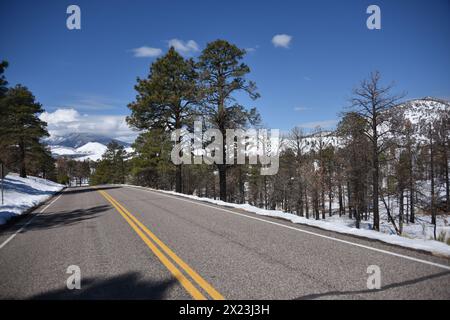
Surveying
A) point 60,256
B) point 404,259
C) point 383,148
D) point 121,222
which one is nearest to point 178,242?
point 60,256

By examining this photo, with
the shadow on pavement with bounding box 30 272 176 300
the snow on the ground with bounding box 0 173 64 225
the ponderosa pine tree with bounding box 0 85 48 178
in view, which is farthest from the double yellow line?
the ponderosa pine tree with bounding box 0 85 48 178

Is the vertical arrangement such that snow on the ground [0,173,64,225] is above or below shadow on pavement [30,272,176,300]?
below

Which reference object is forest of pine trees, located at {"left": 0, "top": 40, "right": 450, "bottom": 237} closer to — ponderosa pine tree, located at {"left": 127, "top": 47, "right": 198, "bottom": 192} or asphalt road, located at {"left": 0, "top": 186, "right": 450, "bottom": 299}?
ponderosa pine tree, located at {"left": 127, "top": 47, "right": 198, "bottom": 192}

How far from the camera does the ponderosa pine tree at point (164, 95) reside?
2323cm

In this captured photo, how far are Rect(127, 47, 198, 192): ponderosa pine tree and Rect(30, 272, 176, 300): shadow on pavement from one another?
19.1 meters

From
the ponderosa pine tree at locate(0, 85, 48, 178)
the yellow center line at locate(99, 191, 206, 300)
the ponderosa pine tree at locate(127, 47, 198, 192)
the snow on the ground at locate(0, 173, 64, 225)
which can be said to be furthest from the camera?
the ponderosa pine tree at locate(0, 85, 48, 178)

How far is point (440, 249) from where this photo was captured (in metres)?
4.89

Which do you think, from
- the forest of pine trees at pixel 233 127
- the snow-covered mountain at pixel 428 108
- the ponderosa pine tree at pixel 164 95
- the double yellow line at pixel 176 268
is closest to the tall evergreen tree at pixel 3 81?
the forest of pine trees at pixel 233 127

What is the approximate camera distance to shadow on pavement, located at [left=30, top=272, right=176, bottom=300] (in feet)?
12.5

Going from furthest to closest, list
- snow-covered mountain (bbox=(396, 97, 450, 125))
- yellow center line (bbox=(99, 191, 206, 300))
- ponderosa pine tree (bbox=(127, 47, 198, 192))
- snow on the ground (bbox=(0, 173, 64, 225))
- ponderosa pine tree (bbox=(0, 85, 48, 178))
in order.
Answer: ponderosa pine tree (bbox=(0, 85, 48, 178)), ponderosa pine tree (bbox=(127, 47, 198, 192)), snow-covered mountain (bbox=(396, 97, 450, 125)), snow on the ground (bbox=(0, 173, 64, 225)), yellow center line (bbox=(99, 191, 206, 300))

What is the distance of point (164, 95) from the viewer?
23.1 m

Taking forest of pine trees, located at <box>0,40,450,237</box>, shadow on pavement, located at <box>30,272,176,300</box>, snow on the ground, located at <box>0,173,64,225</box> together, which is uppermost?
forest of pine trees, located at <box>0,40,450,237</box>
